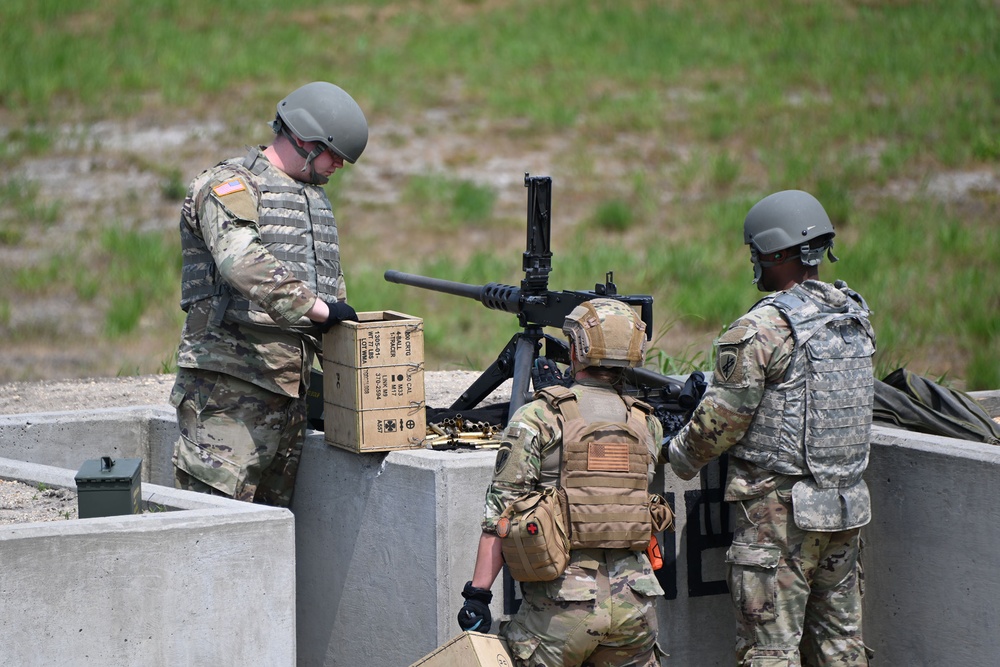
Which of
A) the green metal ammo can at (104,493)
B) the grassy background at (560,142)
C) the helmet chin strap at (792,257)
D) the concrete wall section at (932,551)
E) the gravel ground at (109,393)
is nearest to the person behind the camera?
the green metal ammo can at (104,493)

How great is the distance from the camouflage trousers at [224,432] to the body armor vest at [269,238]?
11.2 inches

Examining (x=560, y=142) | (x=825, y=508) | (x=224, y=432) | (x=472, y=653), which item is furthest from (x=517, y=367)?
(x=560, y=142)

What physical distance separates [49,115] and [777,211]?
17.6m

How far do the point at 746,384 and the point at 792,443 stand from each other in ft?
0.88

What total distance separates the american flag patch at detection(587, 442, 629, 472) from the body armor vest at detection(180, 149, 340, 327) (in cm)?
157

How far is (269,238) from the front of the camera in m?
5.43

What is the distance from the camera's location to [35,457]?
6391mm

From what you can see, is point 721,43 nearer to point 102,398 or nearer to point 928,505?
point 102,398

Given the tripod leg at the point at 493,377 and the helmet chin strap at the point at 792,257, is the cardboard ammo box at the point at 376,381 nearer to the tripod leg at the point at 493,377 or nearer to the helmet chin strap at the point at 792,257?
the tripod leg at the point at 493,377

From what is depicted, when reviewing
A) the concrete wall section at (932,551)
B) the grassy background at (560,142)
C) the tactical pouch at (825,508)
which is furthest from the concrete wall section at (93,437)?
the grassy background at (560,142)

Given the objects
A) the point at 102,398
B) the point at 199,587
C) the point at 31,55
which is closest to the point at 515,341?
the point at 199,587

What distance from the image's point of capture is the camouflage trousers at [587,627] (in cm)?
430

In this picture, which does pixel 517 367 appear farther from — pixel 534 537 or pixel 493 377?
pixel 534 537

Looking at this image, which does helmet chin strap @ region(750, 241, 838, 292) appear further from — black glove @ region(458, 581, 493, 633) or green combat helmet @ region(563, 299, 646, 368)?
black glove @ region(458, 581, 493, 633)
